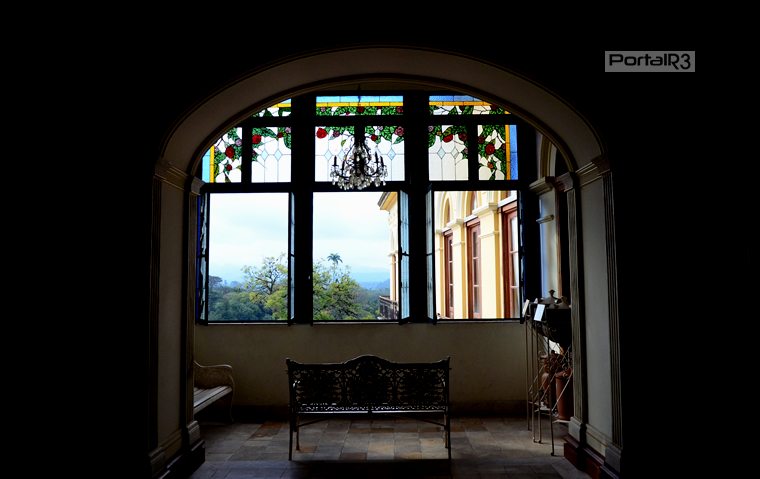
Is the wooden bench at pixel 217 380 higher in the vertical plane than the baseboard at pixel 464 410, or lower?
higher

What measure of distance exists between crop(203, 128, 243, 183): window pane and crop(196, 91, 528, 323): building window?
0.01 meters

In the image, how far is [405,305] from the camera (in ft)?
19.4

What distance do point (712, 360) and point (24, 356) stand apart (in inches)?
149

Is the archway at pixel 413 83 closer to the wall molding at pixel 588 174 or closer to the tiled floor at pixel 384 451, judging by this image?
the wall molding at pixel 588 174

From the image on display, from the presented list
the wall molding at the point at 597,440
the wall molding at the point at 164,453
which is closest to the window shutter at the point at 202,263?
the wall molding at the point at 164,453

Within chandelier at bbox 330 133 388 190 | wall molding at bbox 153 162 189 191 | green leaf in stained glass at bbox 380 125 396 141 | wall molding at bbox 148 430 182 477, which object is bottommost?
wall molding at bbox 148 430 182 477

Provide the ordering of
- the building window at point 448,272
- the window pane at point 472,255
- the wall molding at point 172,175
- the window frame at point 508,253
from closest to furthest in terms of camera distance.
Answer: the wall molding at point 172,175 → the window frame at point 508,253 → the window pane at point 472,255 → the building window at point 448,272

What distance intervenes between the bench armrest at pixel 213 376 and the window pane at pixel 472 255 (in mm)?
2337

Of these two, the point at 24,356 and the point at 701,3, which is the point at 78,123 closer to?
the point at 24,356

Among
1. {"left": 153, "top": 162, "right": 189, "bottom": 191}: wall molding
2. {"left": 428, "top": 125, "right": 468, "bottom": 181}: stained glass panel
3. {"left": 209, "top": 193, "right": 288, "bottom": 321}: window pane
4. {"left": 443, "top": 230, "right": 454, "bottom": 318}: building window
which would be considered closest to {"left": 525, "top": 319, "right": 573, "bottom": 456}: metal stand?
{"left": 428, "top": 125, "right": 468, "bottom": 181}: stained glass panel

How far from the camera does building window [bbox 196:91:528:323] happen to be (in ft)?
19.4

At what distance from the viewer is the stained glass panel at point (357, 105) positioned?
6082mm

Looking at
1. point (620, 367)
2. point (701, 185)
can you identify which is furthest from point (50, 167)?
point (701, 185)

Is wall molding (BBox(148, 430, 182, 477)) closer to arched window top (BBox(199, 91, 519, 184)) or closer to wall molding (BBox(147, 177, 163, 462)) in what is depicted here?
wall molding (BBox(147, 177, 163, 462))
